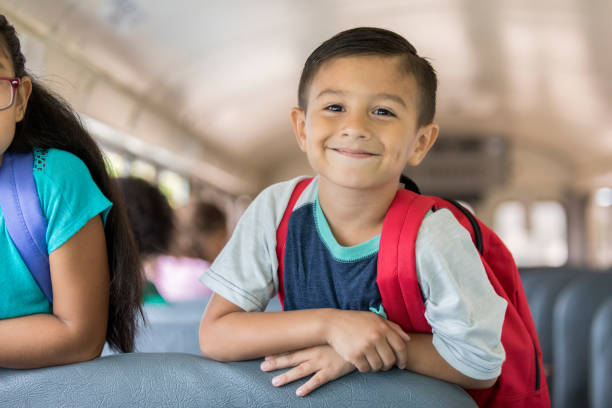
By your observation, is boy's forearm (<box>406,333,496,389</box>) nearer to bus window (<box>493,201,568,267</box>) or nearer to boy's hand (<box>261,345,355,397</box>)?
boy's hand (<box>261,345,355,397</box>)

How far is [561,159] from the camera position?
13.6m

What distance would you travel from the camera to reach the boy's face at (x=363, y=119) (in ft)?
3.32

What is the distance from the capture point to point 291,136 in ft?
39.8

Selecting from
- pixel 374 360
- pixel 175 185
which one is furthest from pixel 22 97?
pixel 175 185

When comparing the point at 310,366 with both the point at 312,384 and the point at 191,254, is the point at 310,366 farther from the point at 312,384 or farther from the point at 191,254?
the point at 191,254

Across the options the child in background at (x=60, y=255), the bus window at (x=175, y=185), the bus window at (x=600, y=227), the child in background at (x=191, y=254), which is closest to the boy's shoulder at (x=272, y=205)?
the child in background at (x=60, y=255)

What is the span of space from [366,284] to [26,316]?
53 cm

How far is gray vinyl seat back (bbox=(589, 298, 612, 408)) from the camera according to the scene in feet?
6.11

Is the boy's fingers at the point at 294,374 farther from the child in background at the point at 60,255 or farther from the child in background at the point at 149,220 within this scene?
the child in background at the point at 149,220

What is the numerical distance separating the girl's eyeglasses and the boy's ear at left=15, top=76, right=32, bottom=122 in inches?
0.7

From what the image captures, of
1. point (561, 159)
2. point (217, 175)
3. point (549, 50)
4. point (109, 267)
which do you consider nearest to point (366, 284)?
point (109, 267)

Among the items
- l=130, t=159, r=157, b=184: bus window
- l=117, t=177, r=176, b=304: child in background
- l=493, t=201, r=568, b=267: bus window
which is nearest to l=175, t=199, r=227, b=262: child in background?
l=117, t=177, r=176, b=304: child in background

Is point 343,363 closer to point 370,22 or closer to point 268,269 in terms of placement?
point 268,269

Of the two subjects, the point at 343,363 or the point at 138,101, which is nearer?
the point at 343,363
